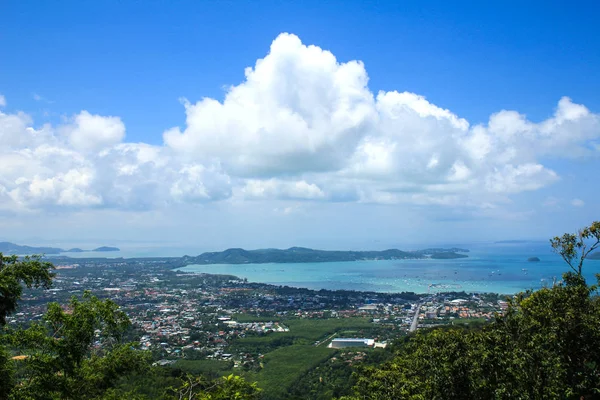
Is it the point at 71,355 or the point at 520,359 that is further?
the point at 520,359

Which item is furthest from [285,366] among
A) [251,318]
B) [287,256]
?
[287,256]

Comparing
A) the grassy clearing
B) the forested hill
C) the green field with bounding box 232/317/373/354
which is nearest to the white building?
the green field with bounding box 232/317/373/354

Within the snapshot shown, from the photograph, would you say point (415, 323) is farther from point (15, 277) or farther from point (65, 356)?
point (15, 277)

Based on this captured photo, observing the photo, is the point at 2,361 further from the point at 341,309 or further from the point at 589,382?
the point at 341,309

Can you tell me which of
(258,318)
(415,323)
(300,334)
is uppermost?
(415,323)

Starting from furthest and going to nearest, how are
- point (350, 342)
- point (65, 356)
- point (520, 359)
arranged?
point (350, 342), point (520, 359), point (65, 356)

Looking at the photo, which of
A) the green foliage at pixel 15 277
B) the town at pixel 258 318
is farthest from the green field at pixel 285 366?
the green foliage at pixel 15 277

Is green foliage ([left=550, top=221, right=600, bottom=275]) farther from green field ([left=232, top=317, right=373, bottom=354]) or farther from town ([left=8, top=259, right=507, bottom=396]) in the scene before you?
green field ([left=232, top=317, right=373, bottom=354])
